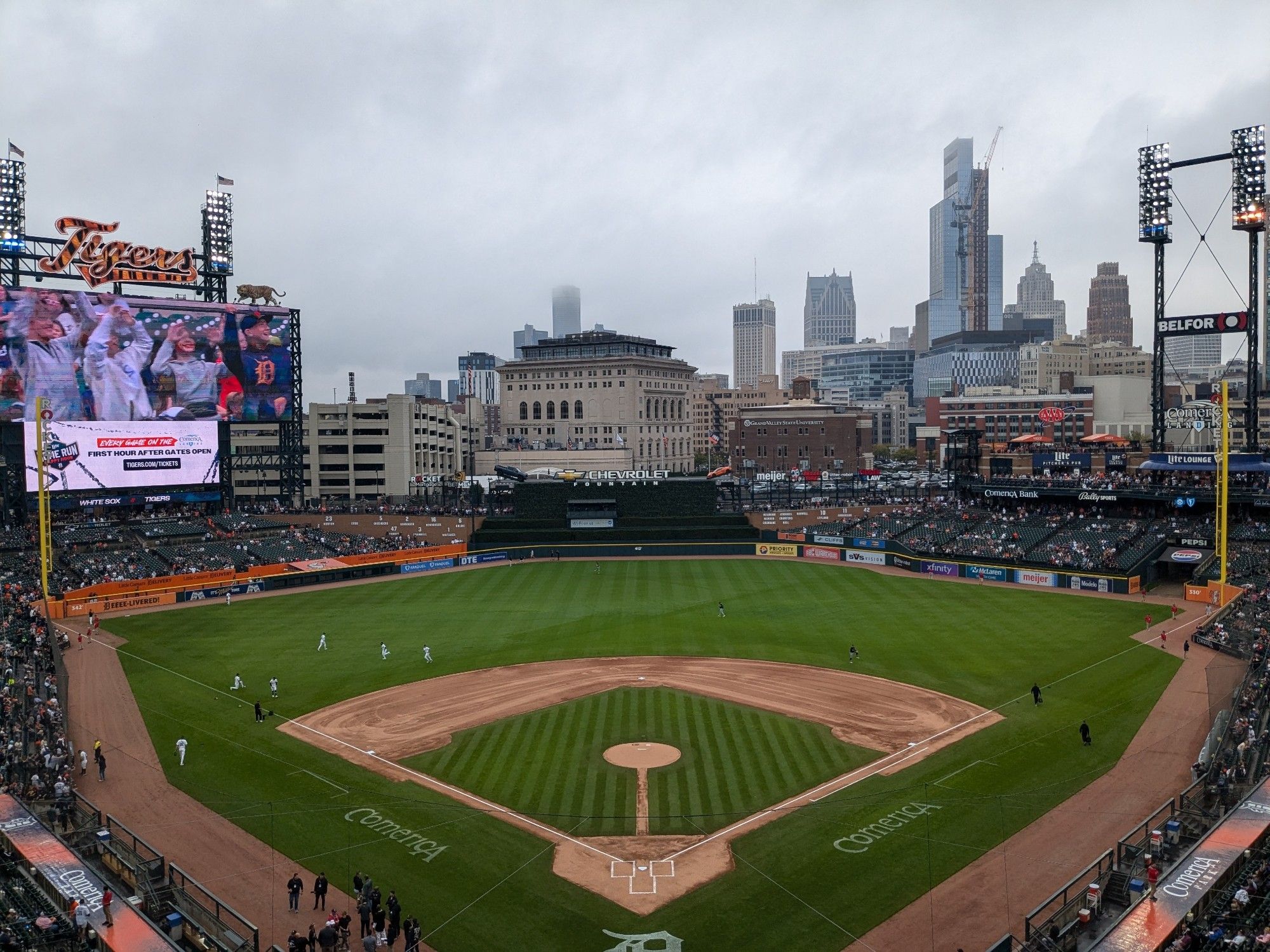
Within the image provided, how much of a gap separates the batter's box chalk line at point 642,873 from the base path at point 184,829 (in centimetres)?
478

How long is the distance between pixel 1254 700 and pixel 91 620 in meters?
53.4

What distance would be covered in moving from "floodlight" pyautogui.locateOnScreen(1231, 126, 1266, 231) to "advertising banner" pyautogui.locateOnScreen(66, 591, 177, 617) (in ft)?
236

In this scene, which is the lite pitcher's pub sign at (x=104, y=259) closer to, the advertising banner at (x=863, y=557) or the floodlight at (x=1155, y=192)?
the advertising banner at (x=863, y=557)

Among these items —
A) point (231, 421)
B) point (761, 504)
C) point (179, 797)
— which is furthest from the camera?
point (761, 504)

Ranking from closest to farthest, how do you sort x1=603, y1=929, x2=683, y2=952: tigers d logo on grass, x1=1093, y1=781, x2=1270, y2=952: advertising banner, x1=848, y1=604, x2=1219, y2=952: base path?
x1=1093, y1=781, x2=1270, y2=952: advertising banner < x1=603, y1=929, x2=683, y2=952: tigers d logo on grass < x1=848, y1=604, x2=1219, y2=952: base path

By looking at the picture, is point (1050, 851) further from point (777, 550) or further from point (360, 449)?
point (360, 449)

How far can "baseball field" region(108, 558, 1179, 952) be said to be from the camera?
2086 cm

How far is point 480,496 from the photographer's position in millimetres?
89812

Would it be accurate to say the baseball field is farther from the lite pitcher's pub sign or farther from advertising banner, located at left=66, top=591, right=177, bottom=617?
→ the lite pitcher's pub sign

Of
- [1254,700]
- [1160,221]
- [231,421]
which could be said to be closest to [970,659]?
[1254,700]

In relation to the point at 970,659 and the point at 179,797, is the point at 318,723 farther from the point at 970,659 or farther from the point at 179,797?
the point at 970,659

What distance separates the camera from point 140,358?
66.6 metres

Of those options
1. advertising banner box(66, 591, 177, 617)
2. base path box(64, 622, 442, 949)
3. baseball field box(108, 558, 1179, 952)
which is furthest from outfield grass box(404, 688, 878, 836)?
advertising banner box(66, 591, 177, 617)

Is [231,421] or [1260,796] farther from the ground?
[231,421]
